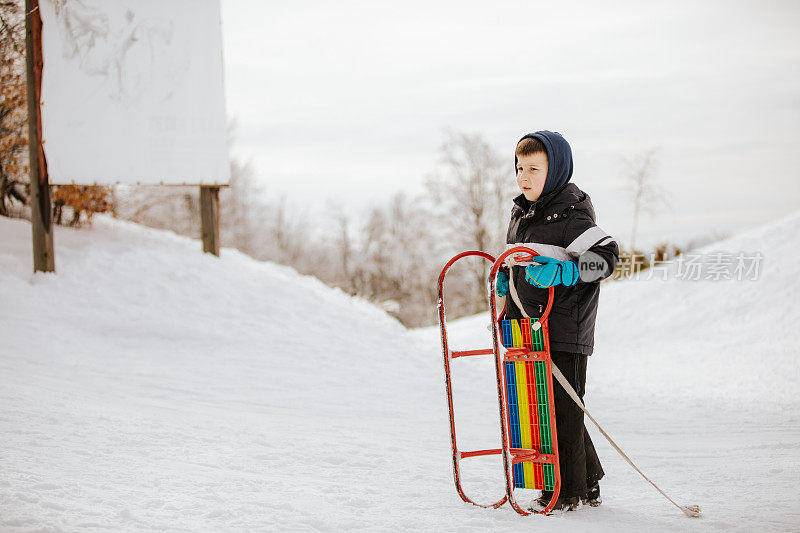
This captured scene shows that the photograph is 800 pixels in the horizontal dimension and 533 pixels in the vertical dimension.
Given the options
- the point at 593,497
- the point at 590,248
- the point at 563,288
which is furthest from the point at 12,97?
the point at 593,497

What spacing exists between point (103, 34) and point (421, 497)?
7.63 m

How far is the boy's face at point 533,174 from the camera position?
10.7 ft

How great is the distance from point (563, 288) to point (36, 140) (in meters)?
7.32

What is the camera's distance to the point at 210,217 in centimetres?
991

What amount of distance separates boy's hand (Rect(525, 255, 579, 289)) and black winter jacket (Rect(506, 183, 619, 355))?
0.09 meters

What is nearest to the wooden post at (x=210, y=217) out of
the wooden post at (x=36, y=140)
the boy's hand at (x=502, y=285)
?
the wooden post at (x=36, y=140)

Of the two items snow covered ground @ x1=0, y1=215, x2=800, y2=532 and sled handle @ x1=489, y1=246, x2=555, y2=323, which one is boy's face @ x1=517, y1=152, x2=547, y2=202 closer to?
sled handle @ x1=489, y1=246, x2=555, y2=323

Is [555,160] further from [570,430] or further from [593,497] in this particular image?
[593,497]

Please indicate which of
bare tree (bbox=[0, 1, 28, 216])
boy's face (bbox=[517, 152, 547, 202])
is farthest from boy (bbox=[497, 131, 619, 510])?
bare tree (bbox=[0, 1, 28, 216])

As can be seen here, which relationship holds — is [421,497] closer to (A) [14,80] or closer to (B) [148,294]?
(B) [148,294]

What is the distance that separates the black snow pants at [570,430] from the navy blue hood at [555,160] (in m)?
0.83

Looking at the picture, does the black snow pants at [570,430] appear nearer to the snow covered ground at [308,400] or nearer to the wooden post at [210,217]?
the snow covered ground at [308,400]

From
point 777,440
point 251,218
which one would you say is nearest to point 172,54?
point 777,440

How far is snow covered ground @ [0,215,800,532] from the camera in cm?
337
